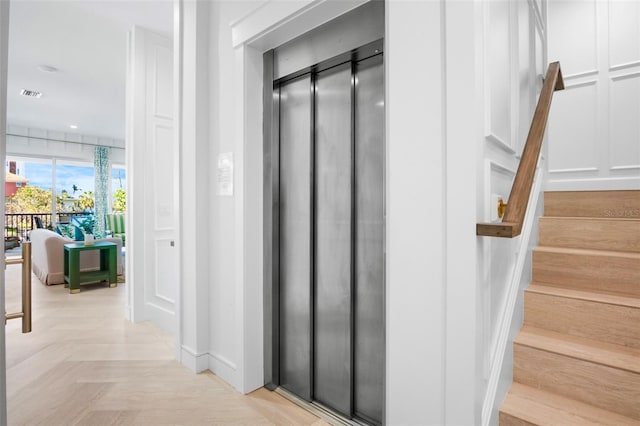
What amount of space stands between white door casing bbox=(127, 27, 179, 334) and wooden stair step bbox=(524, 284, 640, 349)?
10.5ft

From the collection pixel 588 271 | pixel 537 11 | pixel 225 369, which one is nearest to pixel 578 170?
pixel 537 11

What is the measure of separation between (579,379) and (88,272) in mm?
5938

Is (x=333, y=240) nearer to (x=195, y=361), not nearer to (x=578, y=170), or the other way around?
(x=195, y=361)

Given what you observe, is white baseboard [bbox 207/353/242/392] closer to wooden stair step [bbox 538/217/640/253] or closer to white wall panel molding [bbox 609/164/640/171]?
wooden stair step [bbox 538/217/640/253]

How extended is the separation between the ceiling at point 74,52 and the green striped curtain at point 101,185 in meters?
2.15

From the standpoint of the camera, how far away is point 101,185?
9.48 metres

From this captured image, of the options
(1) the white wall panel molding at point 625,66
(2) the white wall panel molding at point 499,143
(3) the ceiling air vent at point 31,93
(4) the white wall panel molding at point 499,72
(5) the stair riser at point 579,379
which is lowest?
(5) the stair riser at point 579,379

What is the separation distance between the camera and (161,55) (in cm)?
387

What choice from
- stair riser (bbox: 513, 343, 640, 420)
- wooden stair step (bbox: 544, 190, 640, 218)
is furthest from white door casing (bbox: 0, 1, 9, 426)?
wooden stair step (bbox: 544, 190, 640, 218)

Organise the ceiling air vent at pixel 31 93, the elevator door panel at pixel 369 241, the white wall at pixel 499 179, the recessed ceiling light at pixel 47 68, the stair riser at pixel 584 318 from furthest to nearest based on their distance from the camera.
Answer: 1. the ceiling air vent at pixel 31 93
2. the recessed ceiling light at pixel 47 68
3. the elevator door panel at pixel 369 241
4. the stair riser at pixel 584 318
5. the white wall at pixel 499 179

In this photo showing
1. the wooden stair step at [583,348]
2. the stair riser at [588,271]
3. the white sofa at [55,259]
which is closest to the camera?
the wooden stair step at [583,348]

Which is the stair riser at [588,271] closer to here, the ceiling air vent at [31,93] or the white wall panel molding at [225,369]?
the white wall panel molding at [225,369]

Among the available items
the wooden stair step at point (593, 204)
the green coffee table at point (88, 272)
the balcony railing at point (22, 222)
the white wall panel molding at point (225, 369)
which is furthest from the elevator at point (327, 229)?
the balcony railing at point (22, 222)

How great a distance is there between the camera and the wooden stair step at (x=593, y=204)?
2332mm
